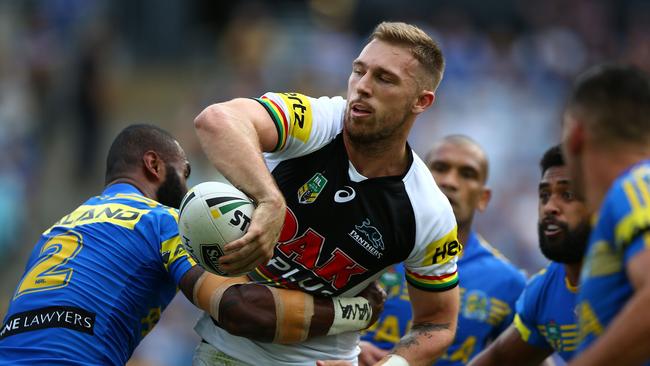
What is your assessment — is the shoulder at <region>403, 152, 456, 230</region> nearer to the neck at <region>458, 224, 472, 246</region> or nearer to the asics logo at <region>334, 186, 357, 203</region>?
the asics logo at <region>334, 186, 357, 203</region>

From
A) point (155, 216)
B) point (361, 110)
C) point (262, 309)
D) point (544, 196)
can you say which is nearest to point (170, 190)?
point (155, 216)

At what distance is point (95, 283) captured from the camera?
217 inches

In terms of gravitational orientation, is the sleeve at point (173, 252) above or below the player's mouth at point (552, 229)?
below

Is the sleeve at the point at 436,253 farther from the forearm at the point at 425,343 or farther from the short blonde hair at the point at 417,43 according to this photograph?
the short blonde hair at the point at 417,43

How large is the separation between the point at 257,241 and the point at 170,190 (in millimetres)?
1763

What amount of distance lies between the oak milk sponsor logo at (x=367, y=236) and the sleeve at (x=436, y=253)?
20 cm

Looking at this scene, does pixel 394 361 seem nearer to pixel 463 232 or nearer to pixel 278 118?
pixel 278 118

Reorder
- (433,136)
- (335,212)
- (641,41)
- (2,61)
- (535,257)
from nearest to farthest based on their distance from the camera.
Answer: (335,212)
(535,257)
(433,136)
(641,41)
(2,61)

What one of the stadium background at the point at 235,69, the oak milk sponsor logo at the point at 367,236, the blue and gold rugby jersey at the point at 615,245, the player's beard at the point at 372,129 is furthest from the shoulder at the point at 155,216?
the stadium background at the point at 235,69

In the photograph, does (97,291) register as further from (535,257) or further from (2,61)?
(2,61)

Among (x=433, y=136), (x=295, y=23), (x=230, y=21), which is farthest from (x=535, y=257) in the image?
(x=230, y=21)

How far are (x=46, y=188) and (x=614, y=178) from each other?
1586cm

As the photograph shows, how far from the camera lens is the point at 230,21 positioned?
21.0 metres

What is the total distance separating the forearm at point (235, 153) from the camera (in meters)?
4.60
